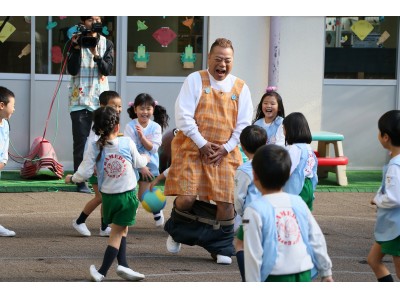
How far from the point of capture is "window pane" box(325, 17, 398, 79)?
1414 cm

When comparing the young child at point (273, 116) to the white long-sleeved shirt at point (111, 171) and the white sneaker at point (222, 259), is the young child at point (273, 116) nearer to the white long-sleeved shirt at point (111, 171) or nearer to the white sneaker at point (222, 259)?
the white sneaker at point (222, 259)

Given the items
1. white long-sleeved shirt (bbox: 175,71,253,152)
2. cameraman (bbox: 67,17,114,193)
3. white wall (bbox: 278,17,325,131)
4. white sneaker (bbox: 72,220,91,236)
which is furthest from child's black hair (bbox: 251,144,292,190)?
white wall (bbox: 278,17,325,131)

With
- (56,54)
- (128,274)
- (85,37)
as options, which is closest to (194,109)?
(128,274)

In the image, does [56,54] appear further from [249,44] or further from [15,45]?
[249,44]

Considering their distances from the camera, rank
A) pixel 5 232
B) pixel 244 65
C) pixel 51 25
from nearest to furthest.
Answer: pixel 5 232 → pixel 51 25 → pixel 244 65

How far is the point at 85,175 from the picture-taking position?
7.50m

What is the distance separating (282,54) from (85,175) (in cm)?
656

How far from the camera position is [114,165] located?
297 inches

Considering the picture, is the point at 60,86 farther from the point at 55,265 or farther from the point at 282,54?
the point at 55,265

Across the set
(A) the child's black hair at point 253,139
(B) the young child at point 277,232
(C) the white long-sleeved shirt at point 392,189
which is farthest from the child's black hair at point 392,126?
(B) the young child at point 277,232

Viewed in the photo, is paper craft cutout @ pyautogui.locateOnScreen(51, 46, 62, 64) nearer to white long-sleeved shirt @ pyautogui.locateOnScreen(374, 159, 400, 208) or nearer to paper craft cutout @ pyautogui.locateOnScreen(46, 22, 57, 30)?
paper craft cutout @ pyautogui.locateOnScreen(46, 22, 57, 30)

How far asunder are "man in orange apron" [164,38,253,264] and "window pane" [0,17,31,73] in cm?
564

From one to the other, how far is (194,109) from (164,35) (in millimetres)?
5758

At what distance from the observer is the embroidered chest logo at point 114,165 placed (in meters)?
7.51
